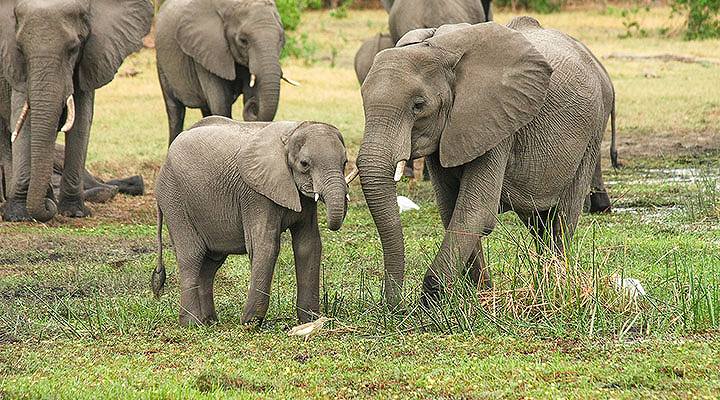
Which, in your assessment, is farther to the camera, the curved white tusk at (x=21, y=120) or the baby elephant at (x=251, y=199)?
the curved white tusk at (x=21, y=120)

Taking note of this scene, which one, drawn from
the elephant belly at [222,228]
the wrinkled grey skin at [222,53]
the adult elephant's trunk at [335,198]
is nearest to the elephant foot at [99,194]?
the wrinkled grey skin at [222,53]

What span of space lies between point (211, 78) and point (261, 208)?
591cm

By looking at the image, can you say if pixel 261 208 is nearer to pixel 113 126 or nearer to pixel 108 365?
pixel 108 365

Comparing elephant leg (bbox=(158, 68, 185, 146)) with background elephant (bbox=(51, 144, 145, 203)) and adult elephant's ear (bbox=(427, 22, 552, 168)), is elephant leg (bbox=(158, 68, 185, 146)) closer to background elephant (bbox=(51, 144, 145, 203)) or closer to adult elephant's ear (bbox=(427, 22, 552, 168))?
background elephant (bbox=(51, 144, 145, 203))

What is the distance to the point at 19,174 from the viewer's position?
37.5ft

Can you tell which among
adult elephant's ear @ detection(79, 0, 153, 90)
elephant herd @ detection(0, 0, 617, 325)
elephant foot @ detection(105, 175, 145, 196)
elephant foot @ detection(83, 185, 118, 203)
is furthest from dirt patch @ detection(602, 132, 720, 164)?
elephant herd @ detection(0, 0, 617, 325)

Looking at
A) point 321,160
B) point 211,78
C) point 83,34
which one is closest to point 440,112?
point 321,160

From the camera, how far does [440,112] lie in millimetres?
7359

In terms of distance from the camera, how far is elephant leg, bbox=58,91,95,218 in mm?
11883

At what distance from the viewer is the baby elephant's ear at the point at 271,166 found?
7172mm

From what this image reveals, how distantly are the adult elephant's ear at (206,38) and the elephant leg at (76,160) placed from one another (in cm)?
129

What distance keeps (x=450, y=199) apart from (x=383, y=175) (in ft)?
3.18

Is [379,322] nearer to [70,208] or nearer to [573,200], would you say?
[573,200]

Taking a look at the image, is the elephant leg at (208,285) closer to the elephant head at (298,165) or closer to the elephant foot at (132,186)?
the elephant head at (298,165)
